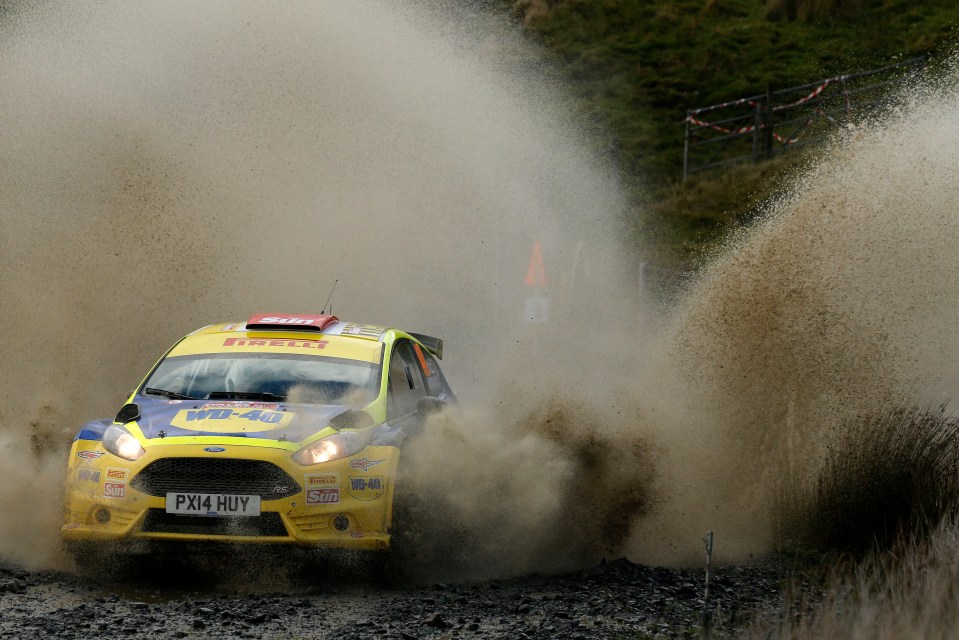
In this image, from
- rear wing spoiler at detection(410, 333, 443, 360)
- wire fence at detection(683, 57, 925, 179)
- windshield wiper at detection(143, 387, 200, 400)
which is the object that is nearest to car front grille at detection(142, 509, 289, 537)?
windshield wiper at detection(143, 387, 200, 400)

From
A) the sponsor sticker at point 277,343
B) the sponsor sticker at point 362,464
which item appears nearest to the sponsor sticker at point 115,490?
the sponsor sticker at point 362,464

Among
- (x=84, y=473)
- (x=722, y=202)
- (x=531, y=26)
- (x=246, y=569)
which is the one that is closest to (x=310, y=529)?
(x=246, y=569)

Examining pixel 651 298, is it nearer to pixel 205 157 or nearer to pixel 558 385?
pixel 205 157

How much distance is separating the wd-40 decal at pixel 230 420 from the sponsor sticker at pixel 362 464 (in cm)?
53

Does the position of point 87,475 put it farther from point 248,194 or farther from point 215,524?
point 248,194

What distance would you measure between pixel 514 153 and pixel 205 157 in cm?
926

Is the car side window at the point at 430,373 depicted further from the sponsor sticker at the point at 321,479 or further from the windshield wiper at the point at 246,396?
the sponsor sticker at the point at 321,479

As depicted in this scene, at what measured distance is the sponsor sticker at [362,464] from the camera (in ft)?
26.8

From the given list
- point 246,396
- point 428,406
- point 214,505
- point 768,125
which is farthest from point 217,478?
point 768,125

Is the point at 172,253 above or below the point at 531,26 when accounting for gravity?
below

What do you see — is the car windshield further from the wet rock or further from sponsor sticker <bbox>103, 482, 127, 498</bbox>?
the wet rock

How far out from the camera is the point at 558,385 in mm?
10828

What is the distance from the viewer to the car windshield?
9.13 meters

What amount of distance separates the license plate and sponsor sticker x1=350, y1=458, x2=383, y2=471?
0.58 meters
